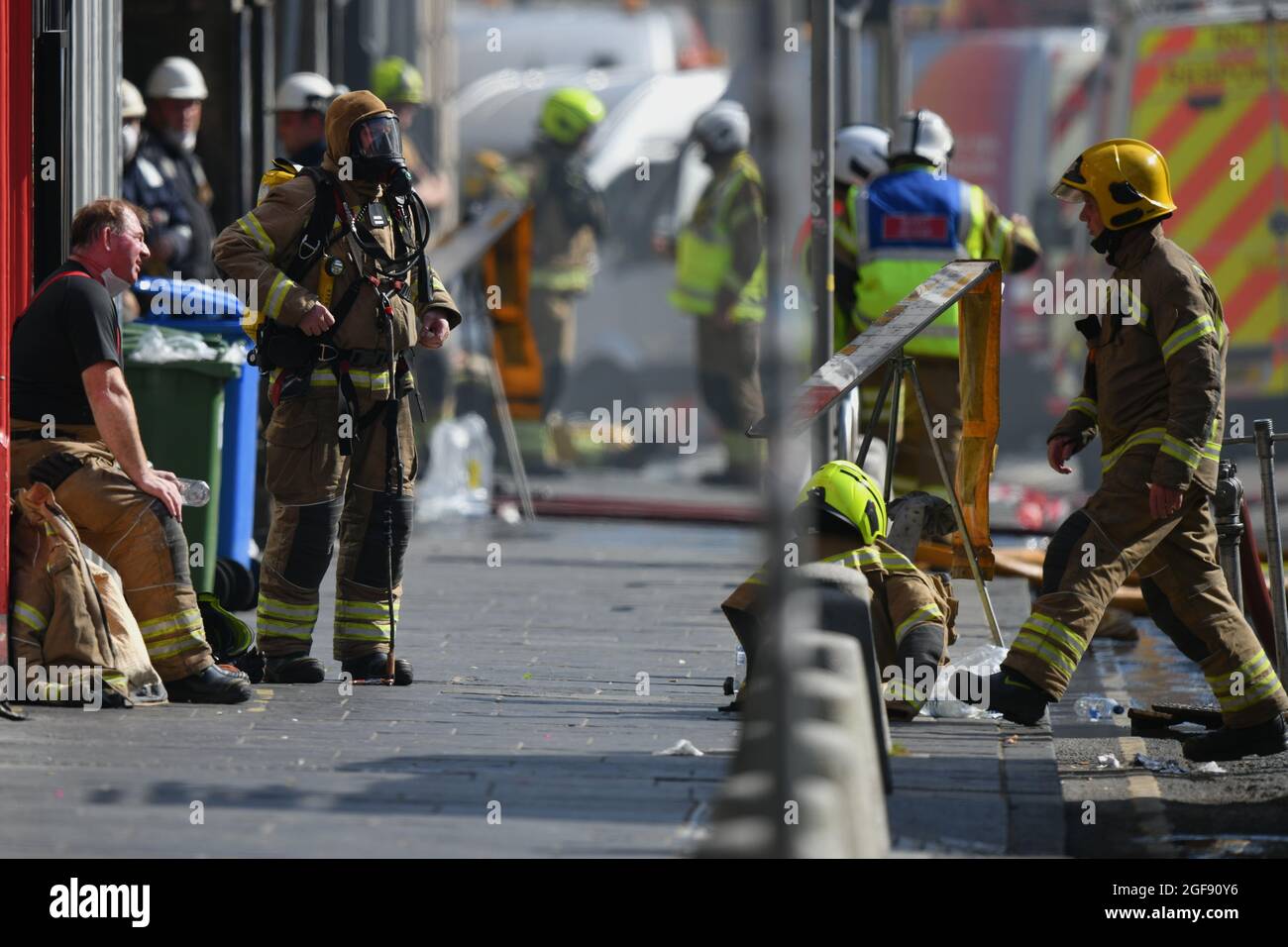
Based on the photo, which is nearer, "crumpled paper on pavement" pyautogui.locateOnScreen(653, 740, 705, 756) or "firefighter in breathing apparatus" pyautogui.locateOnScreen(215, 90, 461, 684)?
"crumpled paper on pavement" pyautogui.locateOnScreen(653, 740, 705, 756)

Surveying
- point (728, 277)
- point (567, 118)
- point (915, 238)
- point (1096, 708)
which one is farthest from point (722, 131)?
point (1096, 708)

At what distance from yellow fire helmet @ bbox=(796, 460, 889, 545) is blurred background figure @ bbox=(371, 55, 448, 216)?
5.06 meters

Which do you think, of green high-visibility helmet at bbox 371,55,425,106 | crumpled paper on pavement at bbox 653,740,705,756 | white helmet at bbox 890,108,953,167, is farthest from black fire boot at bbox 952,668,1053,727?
green high-visibility helmet at bbox 371,55,425,106

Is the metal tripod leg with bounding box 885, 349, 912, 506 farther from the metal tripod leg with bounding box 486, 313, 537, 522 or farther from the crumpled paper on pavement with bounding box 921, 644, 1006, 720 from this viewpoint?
the metal tripod leg with bounding box 486, 313, 537, 522

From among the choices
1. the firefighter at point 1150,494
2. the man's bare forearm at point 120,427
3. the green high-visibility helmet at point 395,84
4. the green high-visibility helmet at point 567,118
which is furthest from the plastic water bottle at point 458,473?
the firefighter at point 1150,494

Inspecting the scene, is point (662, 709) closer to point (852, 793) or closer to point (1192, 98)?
point (852, 793)

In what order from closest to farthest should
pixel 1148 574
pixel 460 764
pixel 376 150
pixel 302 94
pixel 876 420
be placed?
pixel 460 764
pixel 1148 574
pixel 376 150
pixel 876 420
pixel 302 94

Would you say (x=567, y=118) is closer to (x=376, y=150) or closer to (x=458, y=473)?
(x=458, y=473)

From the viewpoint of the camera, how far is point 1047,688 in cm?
661

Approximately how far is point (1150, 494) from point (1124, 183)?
888mm

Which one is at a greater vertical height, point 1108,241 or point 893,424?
point 1108,241

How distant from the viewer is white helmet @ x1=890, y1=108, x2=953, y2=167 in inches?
376

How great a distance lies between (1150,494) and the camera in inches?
264

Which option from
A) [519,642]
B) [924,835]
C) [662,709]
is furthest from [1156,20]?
[924,835]
